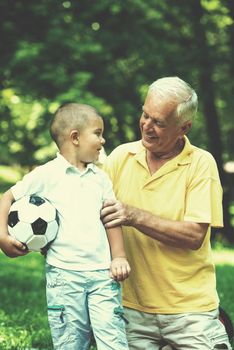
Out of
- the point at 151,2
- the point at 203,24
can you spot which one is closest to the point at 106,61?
the point at 151,2

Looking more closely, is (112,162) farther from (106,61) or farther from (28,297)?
(106,61)

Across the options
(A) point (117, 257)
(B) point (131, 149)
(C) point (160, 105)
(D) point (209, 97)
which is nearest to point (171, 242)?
(A) point (117, 257)

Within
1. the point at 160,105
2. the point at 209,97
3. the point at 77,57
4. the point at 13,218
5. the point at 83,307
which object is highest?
the point at 209,97

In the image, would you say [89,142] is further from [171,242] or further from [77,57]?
[77,57]

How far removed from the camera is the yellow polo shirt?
4.19 meters

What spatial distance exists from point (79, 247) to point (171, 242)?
0.63m

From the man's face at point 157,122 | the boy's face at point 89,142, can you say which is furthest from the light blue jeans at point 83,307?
the man's face at point 157,122

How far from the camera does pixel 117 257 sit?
3.79 metres

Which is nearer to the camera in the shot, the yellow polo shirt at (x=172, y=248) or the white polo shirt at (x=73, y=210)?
the white polo shirt at (x=73, y=210)

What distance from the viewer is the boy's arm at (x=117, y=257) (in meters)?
3.73

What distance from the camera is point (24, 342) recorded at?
5484 millimetres

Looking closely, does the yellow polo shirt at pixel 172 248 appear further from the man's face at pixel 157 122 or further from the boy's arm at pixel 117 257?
the boy's arm at pixel 117 257

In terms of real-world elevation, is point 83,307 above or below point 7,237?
below

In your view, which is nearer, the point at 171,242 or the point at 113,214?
the point at 113,214
